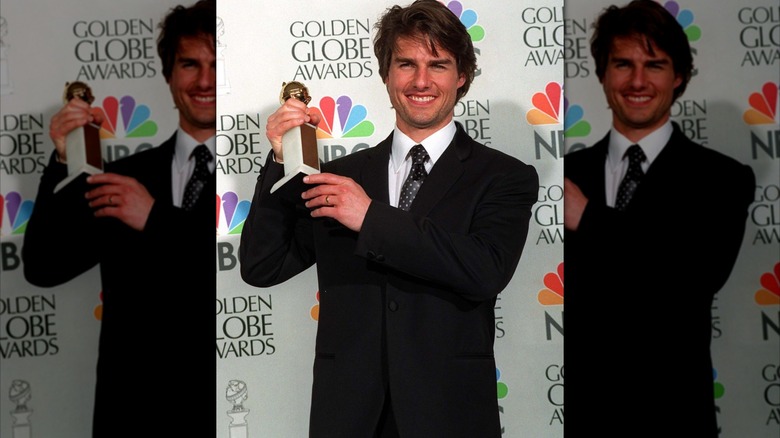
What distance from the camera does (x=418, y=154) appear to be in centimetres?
371

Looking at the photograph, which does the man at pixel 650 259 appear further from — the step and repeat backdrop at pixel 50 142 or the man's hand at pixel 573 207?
the step and repeat backdrop at pixel 50 142

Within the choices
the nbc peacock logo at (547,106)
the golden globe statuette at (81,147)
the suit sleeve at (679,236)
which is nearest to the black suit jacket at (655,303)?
the suit sleeve at (679,236)

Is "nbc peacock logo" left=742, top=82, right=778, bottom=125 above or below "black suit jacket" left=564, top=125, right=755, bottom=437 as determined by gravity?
above

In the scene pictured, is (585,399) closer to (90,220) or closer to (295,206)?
(295,206)

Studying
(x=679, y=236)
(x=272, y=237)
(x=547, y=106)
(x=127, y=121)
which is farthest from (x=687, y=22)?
(x=127, y=121)

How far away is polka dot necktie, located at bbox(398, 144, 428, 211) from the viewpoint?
366cm

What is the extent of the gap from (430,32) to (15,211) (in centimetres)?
220

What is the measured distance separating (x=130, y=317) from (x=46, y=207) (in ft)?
2.07

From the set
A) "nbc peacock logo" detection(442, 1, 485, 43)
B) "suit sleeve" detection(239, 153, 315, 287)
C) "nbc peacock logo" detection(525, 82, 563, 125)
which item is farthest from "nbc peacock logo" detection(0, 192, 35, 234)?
"nbc peacock logo" detection(525, 82, 563, 125)

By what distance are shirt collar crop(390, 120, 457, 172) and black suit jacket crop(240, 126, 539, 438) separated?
0.05 metres

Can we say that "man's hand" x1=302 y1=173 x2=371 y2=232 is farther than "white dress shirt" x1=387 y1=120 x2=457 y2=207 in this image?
No

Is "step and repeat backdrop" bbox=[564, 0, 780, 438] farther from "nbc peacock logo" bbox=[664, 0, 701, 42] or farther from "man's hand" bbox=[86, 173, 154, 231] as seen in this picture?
"man's hand" bbox=[86, 173, 154, 231]

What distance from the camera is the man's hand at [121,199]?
14.6 feet

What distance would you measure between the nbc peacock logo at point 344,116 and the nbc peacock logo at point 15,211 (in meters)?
1.62
